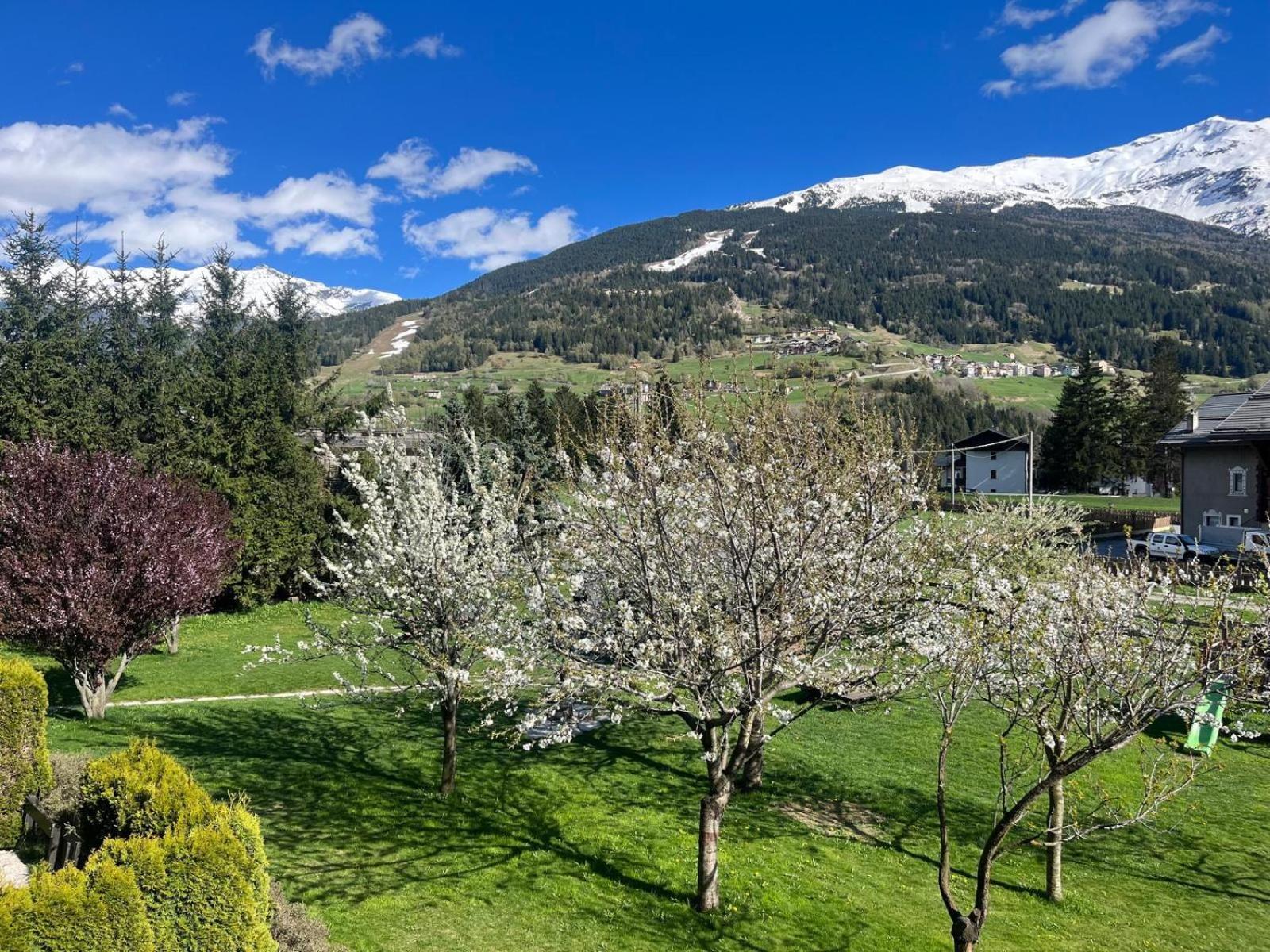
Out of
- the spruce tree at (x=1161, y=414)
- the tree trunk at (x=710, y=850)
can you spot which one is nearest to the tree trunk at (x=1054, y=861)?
the tree trunk at (x=710, y=850)

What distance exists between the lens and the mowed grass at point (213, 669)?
62.6 feet

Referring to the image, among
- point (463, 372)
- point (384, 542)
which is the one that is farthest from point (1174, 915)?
point (463, 372)

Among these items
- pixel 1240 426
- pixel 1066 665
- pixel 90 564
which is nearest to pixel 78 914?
pixel 1066 665

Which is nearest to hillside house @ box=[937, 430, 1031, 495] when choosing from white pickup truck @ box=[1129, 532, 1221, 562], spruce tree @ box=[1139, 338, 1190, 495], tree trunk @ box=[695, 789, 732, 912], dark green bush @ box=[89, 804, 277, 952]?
spruce tree @ box=[1139, 338, 1190, 495]

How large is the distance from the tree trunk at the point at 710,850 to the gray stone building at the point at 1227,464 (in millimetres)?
33470

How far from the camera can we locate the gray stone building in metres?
32.1

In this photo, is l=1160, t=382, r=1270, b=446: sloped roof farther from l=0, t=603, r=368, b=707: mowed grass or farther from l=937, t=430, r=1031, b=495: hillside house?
l=0, t=603, r=368, b=707: mowed grass

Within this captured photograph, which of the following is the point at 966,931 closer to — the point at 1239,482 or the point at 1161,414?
the point at 1239,482

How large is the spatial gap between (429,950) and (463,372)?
137474 millimetres

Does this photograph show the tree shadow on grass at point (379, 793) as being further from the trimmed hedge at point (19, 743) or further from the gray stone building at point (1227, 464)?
the gray stone building at point (1227, 464)

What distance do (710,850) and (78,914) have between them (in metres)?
6.71

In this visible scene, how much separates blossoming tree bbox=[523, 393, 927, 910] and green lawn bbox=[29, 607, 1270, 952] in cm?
144

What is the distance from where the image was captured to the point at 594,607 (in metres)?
11.3

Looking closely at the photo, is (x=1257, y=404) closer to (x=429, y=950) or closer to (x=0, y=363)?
(x=429, y=950)
